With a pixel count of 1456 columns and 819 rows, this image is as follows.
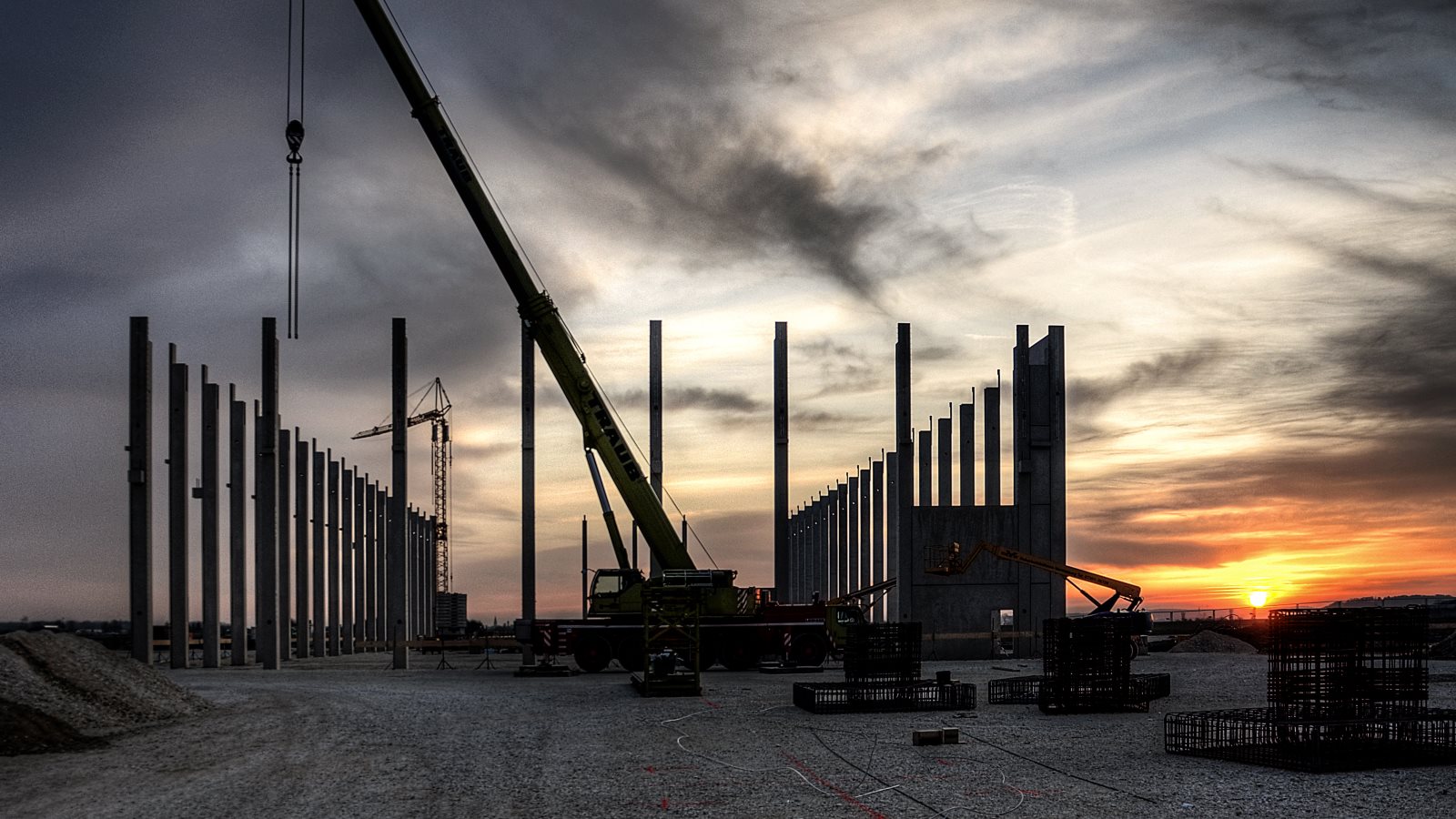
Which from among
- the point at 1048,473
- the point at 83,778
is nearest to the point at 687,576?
the point at 1048,473

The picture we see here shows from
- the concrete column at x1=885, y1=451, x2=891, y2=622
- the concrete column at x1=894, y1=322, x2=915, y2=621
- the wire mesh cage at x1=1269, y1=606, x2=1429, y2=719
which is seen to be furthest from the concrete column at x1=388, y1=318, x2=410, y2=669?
the wire mesh cage at x1=1269, y1=606, x2=1429, y2=719

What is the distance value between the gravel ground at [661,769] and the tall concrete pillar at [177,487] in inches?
476

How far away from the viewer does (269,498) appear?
1507 inches

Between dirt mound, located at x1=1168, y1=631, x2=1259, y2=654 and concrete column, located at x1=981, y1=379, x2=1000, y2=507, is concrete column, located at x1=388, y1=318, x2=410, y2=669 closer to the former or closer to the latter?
concrete column, located at x1=981, y1=379, x2=1000, y2=507

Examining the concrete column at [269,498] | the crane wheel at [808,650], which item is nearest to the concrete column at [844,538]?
the crane wheel at [808,650]

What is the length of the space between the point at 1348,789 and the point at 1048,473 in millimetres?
29509

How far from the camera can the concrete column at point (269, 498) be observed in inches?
1492

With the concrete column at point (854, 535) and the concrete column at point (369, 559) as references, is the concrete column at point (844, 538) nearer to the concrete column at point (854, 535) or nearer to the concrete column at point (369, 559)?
the concrete column at point (854, 535)

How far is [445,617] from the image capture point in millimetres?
60562

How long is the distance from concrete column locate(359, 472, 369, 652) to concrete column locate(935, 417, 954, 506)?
28433mm

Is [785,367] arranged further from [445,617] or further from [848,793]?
[848,793]

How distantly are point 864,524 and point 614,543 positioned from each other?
24163mm

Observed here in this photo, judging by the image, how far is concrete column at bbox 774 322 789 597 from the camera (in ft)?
139

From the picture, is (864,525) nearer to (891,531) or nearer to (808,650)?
(891,531)
